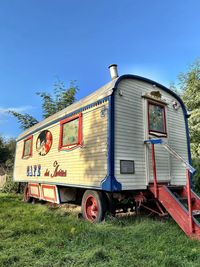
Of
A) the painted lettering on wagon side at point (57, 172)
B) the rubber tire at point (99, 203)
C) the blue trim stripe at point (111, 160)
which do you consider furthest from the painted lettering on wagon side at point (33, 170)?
the blue trim stripe at point (111, 160)

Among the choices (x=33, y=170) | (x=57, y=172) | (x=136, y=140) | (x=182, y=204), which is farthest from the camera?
(x=33, y=170)

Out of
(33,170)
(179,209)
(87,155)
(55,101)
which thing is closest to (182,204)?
(179,209)

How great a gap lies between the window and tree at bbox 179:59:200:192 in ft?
23.7

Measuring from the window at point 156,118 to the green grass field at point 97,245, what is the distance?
2304 mm

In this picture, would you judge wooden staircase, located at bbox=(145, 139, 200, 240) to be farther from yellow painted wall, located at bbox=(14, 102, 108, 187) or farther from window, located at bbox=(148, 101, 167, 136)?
yellow painted wall, located at bbox=(14, 102, 108, 187)

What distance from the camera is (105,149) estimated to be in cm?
533

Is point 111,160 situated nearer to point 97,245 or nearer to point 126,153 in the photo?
point 126,153

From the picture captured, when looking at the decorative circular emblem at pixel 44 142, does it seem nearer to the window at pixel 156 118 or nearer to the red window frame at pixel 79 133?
the red window frame at pixel 79 133

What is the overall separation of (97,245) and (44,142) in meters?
5.36

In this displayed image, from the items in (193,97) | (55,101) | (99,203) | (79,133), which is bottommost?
(99,203)

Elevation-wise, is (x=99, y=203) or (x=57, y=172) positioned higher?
(x=57, y=172)

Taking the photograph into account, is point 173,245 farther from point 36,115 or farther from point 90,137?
point 36,115

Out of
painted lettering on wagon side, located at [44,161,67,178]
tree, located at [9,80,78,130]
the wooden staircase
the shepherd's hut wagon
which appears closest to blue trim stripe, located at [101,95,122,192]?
the shepherd's hut wagon

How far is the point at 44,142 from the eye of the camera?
8.51 m
